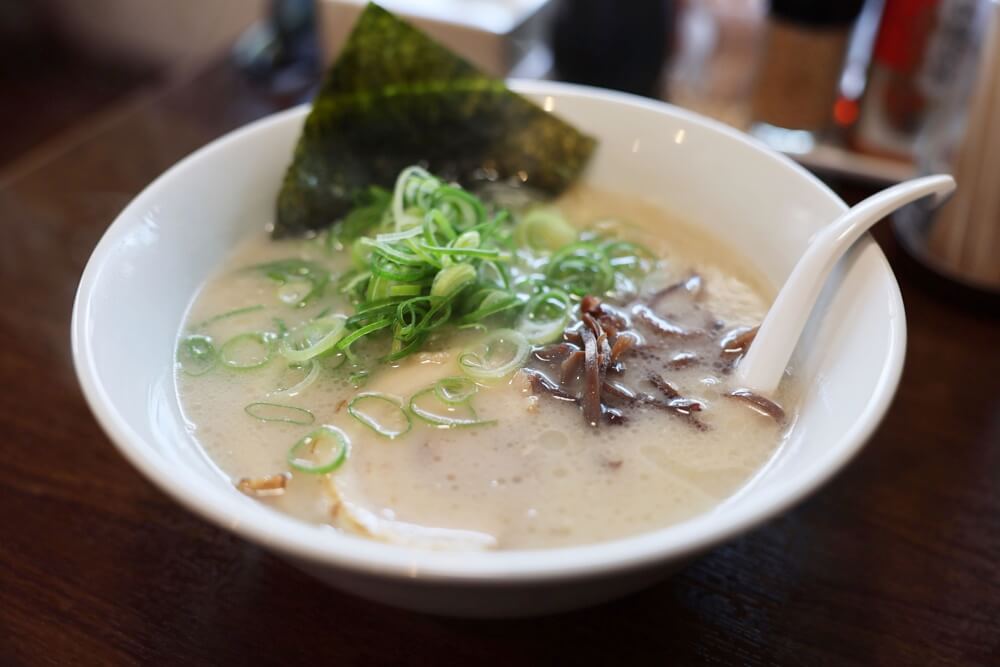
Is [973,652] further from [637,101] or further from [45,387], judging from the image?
[45,387]

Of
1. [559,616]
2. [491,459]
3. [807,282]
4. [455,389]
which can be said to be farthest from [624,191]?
[559,616]

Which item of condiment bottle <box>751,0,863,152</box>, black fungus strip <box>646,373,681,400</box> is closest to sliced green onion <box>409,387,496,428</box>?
black fungus strip <box>646,373,681,400</box>

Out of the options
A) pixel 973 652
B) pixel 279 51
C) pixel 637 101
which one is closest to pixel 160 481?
pixel 973 652

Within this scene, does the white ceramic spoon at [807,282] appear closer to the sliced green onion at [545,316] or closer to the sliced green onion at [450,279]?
the sliced green onion at [545,316]

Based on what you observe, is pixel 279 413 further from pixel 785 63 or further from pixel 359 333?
pixel 785 63

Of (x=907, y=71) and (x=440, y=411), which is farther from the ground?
(x=907, y=71)
